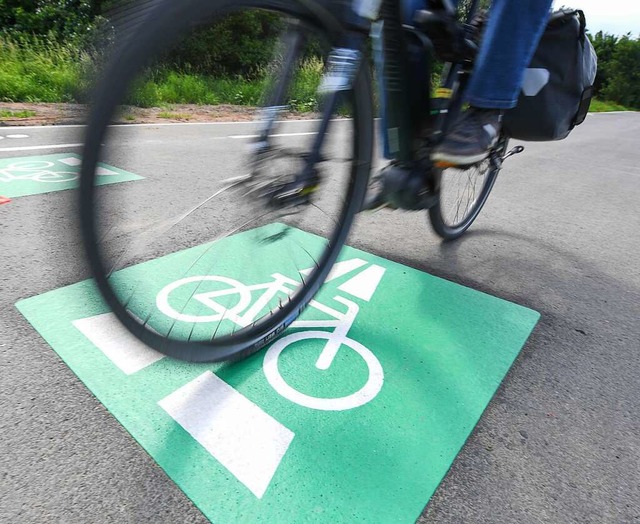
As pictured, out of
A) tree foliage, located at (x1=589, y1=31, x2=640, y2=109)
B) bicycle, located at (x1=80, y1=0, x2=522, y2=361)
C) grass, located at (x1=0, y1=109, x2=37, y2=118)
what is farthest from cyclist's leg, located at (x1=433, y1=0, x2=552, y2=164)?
tree foliage, located at (x1=589, y1=31, x2=640, y2=109)

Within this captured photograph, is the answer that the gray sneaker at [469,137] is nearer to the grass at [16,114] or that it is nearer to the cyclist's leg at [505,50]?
the cyclist's leg at [505,50]

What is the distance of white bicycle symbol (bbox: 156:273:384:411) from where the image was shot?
163 cm

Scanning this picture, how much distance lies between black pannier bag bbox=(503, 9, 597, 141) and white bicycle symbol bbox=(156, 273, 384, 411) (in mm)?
1267

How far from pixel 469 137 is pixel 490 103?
7.1 inches

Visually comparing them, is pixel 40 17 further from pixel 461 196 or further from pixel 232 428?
pixel 232 428

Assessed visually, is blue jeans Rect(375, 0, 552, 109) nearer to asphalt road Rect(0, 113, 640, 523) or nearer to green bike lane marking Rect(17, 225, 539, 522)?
asphalt road Rect(0, 113, 640, 523)

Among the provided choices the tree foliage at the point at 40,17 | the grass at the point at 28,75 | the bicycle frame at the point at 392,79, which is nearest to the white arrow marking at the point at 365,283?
the bicycle frame at the point at 392,79

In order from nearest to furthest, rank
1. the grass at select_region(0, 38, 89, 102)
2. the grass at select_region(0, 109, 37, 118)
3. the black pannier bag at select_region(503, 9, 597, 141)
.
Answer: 1. the black pannier bag at select_region(503, 9, 597, 141)
2. the grass at select_region(0, 109, 37, 118)
3. the grass at select_region(0, 38, 89, 102)

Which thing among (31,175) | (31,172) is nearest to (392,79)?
(31,175)

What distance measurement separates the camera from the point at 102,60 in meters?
1.04

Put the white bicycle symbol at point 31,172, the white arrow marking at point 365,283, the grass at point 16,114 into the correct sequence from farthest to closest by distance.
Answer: the grass at point 16,114 → the white bicycle symbol at point 31,172 → the white arrow marking at point 365,283

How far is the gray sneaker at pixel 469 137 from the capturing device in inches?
76.3

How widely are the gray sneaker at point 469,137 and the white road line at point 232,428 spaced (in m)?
1.31

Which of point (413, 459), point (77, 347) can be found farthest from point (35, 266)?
point (413, 459)
